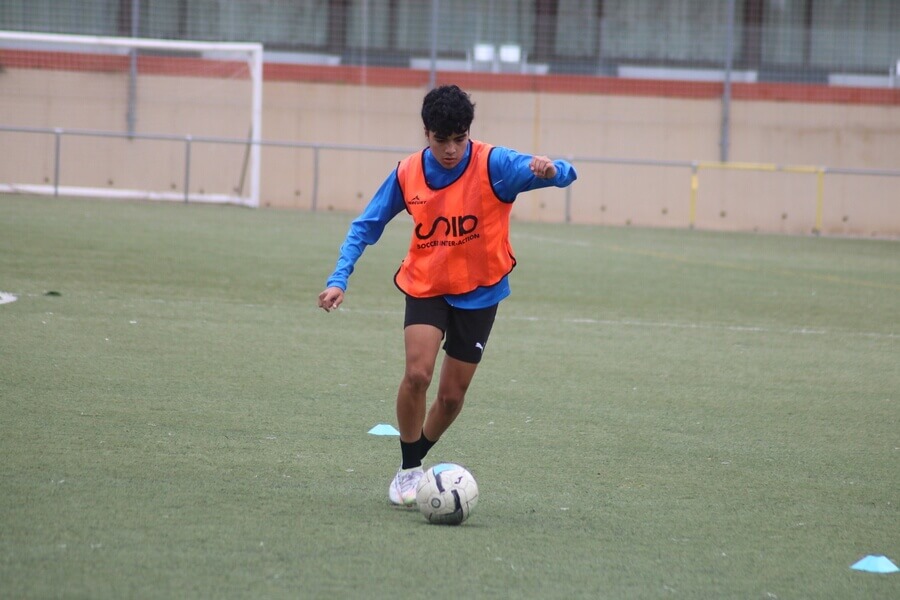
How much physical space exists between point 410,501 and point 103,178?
23.1m

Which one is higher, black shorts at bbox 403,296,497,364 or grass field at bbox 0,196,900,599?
black shorts at bbox 403,296,497,364

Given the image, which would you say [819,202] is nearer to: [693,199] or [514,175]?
[693,199]

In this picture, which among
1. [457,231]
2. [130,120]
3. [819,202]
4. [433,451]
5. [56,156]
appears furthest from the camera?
[819,202]

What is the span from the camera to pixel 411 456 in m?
5.59

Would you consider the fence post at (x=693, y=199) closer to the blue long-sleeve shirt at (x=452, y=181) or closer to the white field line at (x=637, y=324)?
the white field line at (x=637, y=324)

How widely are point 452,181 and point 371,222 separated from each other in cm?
43

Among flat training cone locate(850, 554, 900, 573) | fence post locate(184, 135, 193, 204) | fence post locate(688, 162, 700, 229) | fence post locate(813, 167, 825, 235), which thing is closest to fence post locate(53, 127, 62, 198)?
fence post locate(184, 135, 193, 204)

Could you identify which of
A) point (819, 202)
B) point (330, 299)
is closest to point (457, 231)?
point (330, 299)

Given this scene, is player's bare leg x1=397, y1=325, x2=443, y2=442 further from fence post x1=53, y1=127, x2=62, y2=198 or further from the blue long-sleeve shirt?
fence post x1=53, y1=127, x2=62, y2=198

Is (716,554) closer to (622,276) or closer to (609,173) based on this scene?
(622,276)

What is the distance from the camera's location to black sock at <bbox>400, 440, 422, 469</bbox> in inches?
220

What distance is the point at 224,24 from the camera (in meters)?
27.9

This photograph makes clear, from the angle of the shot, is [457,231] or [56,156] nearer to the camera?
[457,231]

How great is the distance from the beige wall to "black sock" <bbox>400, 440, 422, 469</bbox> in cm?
2267
